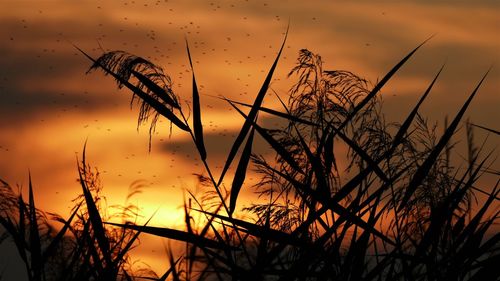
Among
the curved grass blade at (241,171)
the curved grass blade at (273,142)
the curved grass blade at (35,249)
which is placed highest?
the curved grass blade at (273,142)

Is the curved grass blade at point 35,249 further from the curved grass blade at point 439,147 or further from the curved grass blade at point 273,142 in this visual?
the curved grass blade at point 439,147

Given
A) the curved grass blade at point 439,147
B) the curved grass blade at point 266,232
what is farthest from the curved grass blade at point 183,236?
the curved grass blade at point 439,147

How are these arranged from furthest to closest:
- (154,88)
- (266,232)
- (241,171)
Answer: (154,88) → (241,171) → (266,232)

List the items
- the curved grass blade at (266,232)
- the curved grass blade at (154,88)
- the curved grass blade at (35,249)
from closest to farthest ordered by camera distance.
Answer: the curved grass blade at (266,232) → the curved grass blade at (35,249) → the curved grass blade at (154,88)

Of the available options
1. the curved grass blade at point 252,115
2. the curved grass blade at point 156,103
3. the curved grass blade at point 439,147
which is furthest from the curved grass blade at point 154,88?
the curved grass blade at point 439,147

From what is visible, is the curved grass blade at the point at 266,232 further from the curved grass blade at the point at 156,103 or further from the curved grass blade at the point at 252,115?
the curved grass blade at the point at 156,103

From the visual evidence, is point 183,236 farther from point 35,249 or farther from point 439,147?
point 439,147

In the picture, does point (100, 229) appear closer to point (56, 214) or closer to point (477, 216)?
point (56, 214)

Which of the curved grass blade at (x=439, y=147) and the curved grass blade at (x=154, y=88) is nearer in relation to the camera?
the curved grass blade at (x=439, y=147)

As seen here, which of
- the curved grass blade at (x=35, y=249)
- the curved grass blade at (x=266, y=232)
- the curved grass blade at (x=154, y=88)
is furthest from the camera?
the curved grass blade at (x=154, y=88)

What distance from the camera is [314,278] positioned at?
1701 mm

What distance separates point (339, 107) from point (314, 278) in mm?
776

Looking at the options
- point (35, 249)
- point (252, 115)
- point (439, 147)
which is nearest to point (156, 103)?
point (252, 115)

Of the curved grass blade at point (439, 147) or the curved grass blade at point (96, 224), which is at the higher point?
the curved grass blade at point (439, 147)
